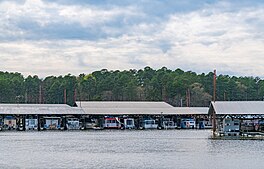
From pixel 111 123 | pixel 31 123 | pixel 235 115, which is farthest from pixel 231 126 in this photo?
pixel 31 123

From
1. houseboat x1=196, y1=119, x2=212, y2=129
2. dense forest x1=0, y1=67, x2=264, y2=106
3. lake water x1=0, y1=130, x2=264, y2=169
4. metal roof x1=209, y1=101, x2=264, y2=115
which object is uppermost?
dense forest x1=0, y1=67, x2=264, y2=106

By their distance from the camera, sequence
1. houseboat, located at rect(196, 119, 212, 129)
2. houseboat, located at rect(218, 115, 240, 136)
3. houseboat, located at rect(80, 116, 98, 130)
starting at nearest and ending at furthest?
1. houseboat, located at rect(218, 115, 240, 136)
2. houseboat, located at rect(80, 116, 98, 130)
3. houseboat, located at rect(196, 119, 212, 129)

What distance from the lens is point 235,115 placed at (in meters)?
88.4

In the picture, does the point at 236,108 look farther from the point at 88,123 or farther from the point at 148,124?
the point at 88,123

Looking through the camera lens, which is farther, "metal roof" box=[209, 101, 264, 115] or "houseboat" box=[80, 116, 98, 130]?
"houseboat" box=[80, 116, 98, 130]

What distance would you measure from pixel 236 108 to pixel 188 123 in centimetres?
3674

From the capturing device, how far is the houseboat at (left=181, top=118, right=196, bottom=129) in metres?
126

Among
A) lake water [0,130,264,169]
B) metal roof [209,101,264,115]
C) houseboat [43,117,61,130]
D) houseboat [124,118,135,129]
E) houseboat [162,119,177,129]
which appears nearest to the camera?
lake water [0,130,264,169]

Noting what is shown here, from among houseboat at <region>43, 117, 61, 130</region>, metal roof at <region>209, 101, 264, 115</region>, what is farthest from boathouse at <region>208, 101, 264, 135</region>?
houseboat at <region>43, 117, 61, 130</region>

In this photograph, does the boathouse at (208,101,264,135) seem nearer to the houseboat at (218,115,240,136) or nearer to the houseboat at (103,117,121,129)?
the houseboat at (218,115,240,136)

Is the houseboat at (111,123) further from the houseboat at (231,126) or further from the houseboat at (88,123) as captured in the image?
the houseboat at (231,126)

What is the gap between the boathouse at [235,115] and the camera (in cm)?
8081

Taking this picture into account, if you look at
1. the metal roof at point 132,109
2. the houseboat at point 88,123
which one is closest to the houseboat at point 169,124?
the metal roof at point 132,109

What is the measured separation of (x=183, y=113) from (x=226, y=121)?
40.2 m
